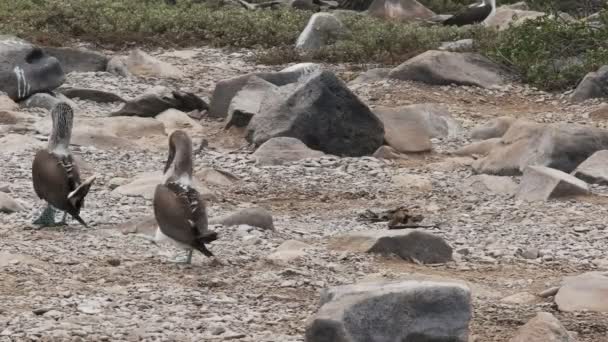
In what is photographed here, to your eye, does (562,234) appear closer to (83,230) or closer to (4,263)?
(83,230)

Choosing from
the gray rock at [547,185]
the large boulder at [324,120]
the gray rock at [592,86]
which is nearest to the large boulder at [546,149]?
the gray rock at [547,185]

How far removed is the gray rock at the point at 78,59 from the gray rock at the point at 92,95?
1.41 metres

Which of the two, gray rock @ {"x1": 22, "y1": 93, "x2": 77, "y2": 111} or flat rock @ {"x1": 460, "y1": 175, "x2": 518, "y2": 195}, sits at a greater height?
flat rock @ {"x1": 460, "y1": 175, "x2": 518, "y2": 195}

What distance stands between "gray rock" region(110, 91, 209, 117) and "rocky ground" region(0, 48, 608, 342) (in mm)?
742

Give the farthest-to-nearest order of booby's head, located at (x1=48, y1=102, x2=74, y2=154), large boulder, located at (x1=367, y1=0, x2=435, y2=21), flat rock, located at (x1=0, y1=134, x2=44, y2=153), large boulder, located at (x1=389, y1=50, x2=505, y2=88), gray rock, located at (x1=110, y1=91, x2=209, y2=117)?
large boulder, located at (x1=367, y1=0, x2=435, y2=21), large boulder, located at (x1=389, y1=50, x2=505, y2=88), gray rock, located at (x1=110, y1=91, x2=209, y2=117), flat rock, located at (x1=0, y1=134, x2=44, y2=153), booby's head, located at (x1=48, y1=102, x2=74, y2=154)

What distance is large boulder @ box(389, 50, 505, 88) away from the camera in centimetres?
1669

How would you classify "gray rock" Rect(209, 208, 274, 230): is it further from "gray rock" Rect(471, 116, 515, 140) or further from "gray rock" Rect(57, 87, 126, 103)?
"gray rock" Rect(57, 87, 126, 103)

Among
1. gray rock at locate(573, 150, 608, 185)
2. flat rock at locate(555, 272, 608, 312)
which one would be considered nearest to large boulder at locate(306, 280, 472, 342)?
flat rock at locate(555, 272, 608, 312)

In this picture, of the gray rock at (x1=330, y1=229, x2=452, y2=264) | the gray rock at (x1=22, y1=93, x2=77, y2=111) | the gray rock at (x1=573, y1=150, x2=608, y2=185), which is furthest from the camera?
the gray rock at (x1=22, y1=93, x2=77, y2=111)

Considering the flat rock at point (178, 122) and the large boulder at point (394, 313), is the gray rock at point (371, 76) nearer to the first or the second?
the flat rock at point (178, 122)

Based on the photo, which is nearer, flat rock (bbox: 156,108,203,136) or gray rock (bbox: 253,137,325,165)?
gray rock (bbox: 253,137,325,165)

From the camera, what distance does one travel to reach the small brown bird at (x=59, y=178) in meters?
9.50

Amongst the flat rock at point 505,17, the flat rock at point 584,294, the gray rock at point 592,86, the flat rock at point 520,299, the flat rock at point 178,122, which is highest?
the flat rock at point 584,294

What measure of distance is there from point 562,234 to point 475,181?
6.73 ft
